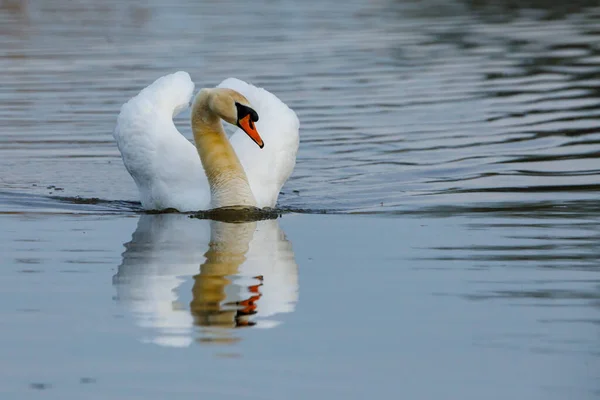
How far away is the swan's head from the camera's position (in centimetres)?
955

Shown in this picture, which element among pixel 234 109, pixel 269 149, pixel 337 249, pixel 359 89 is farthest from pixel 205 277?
pixel 359 89

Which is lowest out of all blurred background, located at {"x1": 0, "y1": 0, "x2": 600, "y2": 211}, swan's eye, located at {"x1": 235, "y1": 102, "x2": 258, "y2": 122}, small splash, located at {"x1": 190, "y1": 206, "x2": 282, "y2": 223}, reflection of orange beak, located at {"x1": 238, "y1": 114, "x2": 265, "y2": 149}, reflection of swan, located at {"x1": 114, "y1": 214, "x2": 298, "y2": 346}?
blurred background, located at {"x1": 0, "y1": 0, "x2": 600, "y2": 211}

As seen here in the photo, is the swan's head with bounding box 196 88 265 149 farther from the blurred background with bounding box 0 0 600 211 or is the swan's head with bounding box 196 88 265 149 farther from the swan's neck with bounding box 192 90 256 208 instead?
the blurred background with bounding box 0 0 600 211

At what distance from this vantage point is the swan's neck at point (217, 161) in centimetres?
970

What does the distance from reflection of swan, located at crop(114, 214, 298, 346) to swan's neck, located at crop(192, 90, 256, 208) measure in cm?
24

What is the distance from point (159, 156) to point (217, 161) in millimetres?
572

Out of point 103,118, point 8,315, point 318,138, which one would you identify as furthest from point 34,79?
point 8,315

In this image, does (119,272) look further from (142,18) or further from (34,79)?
(142,18)

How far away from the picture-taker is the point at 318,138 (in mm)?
13953

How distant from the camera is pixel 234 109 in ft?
31.7

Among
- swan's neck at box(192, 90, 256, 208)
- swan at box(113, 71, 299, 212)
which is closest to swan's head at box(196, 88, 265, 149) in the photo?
swan at box(113, 71, 299, 212)

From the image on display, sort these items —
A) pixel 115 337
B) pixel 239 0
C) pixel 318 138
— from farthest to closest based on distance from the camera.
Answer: pixel 239 0, pixel 318 138, pixel 115 337

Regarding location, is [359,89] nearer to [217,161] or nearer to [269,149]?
[269,149]

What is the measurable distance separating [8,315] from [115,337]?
2.49 feet
